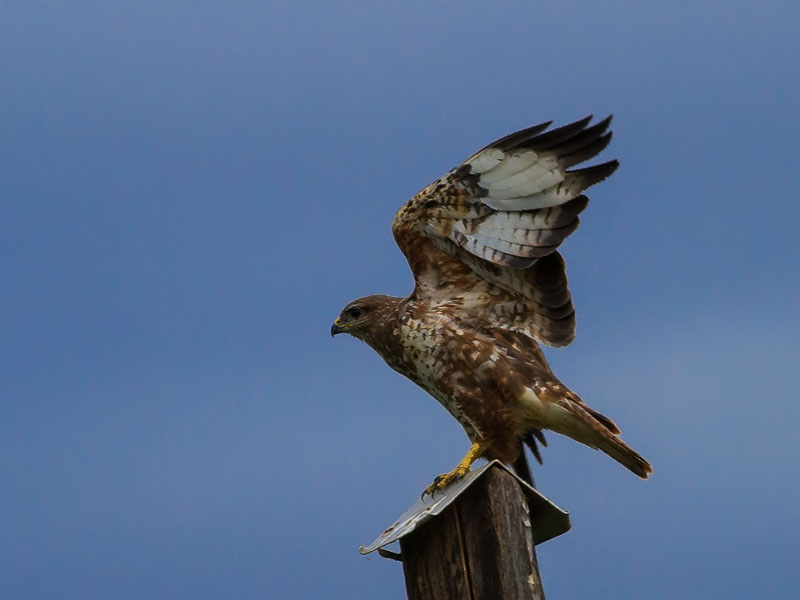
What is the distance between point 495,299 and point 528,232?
1.94 feet

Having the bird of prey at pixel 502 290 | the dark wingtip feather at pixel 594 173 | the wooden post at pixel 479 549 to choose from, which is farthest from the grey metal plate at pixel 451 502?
the dark wingtip feather at pixel 594 173

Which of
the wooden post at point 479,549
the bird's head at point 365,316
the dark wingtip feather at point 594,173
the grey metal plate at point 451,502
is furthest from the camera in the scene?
the bird's head at point 365,316

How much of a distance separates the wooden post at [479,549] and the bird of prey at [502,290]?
142 centimetres

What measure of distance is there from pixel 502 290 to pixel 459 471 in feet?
4.62

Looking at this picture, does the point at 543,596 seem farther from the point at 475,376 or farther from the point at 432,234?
the point at 432,234

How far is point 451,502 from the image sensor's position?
501 centimetres

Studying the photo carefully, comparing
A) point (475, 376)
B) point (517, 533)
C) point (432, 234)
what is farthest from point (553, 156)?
point (517, 533)

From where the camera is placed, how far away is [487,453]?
22.8ft

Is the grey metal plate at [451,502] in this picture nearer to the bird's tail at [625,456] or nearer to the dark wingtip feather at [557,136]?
the bird's tail at [625,456]

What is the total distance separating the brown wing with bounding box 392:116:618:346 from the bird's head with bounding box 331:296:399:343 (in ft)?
1.78

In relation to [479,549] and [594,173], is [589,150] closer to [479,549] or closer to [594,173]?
[594,173]

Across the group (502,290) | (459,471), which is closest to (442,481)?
(459,471)

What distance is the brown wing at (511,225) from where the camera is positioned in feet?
22.2

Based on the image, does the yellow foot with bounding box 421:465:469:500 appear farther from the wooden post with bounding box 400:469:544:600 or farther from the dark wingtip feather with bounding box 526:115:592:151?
the dark wingtip feather with bounding box 526:115:592:151
